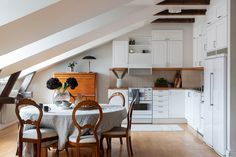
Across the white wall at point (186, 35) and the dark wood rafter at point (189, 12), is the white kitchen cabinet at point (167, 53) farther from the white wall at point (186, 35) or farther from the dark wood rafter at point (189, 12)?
the dark wood rafter at point (189, 12)

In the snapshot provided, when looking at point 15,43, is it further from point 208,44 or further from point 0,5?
point 208,44

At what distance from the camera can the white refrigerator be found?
15.7 feet

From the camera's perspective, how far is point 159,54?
340 inches

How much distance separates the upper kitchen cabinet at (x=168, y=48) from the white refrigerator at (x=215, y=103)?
288cm

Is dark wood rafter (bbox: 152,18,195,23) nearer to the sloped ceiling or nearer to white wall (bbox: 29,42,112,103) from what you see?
white wall (bbox: 29,42,112,103)

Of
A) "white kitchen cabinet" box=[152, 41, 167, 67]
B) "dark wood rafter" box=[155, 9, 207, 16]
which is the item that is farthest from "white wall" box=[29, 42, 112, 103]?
"dark wood rafter" box=[155, 9, 207, 16]

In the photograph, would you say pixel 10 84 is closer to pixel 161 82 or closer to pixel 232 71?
pixel 161 82

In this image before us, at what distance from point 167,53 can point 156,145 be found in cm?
358

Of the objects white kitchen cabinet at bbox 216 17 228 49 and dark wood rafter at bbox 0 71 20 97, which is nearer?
white kitchen cabinet at bbox 216 17 228 49

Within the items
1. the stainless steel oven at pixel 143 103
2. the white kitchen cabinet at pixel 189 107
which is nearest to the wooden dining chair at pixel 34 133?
the white kitchen cabinet at pixel 189 107

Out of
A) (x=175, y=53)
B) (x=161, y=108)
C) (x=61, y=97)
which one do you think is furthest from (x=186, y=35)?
(x=61, y=97)

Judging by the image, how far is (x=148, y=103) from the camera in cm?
832

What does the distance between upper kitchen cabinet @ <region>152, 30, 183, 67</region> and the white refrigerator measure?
113 inches

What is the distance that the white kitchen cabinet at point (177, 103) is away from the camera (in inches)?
324
